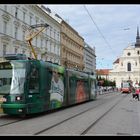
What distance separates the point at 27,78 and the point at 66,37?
60.3m

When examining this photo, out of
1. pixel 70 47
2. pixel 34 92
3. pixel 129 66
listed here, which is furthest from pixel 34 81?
pixel 129 66

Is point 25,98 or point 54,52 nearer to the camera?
point 25,98

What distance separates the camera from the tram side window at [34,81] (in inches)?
652

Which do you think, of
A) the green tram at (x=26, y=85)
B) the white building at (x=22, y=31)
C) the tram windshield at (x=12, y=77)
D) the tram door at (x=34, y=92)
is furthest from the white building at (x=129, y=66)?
the tram windshield at (x=12, y=77)

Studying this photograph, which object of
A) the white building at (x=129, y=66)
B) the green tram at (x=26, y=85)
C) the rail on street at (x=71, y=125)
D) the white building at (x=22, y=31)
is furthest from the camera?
the white building at (x=129, y=66)

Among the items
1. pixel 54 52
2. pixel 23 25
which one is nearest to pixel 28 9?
pixel 23 25

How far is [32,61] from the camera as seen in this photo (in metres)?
16.8

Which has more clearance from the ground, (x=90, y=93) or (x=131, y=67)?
(x=131, y=67)

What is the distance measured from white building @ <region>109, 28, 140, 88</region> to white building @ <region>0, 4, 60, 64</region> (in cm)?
7006

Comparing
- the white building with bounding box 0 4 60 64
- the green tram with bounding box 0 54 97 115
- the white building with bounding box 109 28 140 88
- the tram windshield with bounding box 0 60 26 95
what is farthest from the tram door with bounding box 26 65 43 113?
the white building with bounding box 109 28 140 88

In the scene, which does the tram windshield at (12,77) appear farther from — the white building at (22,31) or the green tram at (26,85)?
the white building at (22,31)

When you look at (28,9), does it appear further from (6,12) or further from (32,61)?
(32,61)

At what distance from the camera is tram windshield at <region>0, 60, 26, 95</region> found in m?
16.0

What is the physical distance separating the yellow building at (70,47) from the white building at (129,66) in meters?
41.3
